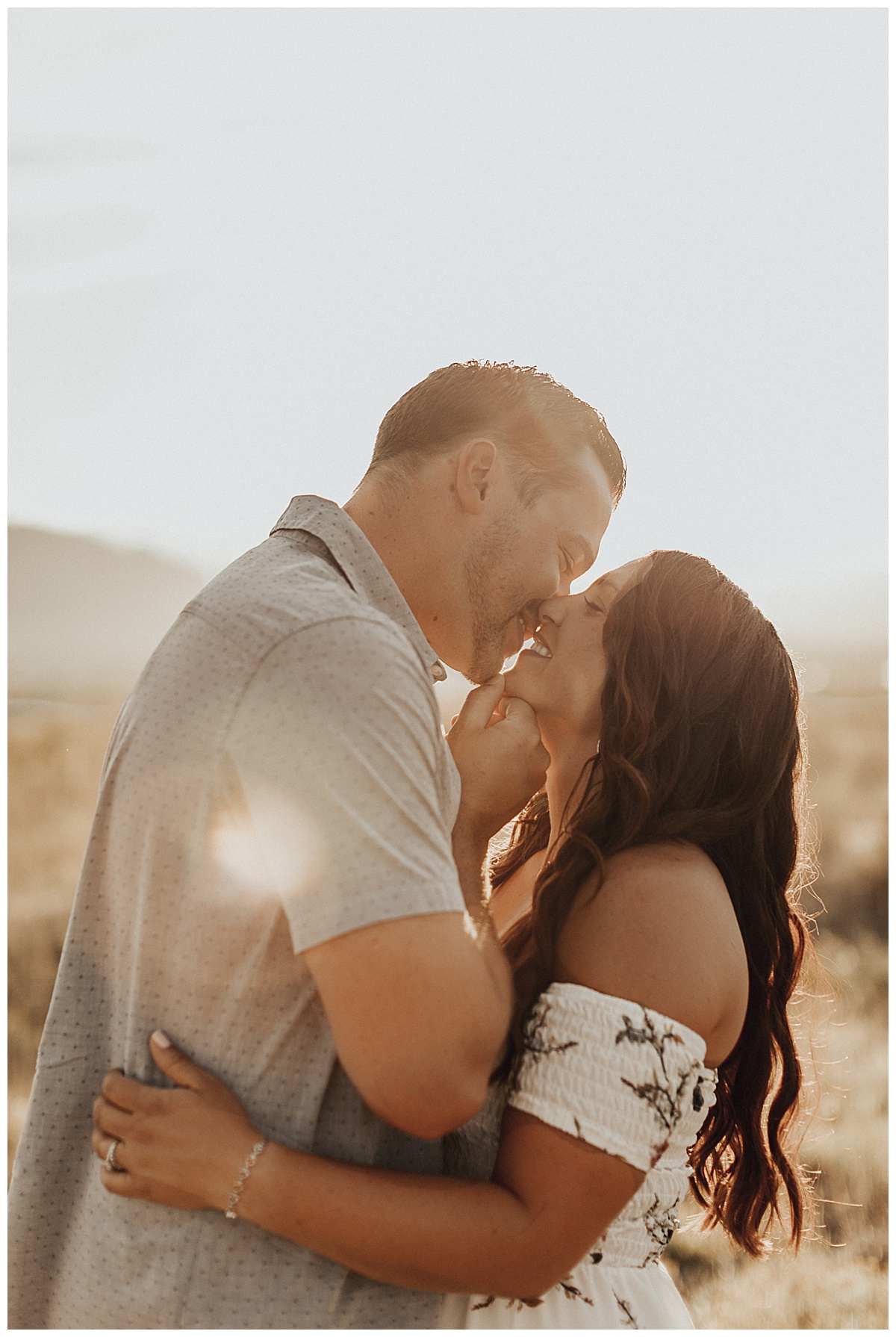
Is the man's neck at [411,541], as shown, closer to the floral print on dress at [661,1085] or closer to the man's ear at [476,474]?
the man's ear at [476,474]

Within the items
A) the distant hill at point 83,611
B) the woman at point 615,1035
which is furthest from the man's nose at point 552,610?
the distant hill at point 83,611

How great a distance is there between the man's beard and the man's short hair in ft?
0.40

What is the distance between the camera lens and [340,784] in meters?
1.60

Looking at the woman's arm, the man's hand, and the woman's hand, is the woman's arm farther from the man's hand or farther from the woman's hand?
the man's hand

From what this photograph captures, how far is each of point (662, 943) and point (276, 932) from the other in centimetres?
80

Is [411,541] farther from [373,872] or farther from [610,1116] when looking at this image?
[610,1116]

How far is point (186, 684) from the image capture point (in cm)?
179

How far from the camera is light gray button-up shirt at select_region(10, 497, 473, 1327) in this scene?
63.6 inches

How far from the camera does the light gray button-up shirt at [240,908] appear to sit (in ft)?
5.30

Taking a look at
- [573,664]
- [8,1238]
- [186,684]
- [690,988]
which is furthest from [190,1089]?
[573,664]

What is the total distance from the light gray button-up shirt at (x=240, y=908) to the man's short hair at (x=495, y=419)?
69 cm

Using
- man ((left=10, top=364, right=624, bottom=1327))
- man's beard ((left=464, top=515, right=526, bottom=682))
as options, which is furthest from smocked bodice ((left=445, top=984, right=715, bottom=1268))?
man's beard ((left=464, top=515, right=526, bottom=682))

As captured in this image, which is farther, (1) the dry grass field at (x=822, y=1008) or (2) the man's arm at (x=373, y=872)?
(1) the dry grass field at (x=822, y=1008)

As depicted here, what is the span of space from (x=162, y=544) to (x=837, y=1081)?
153 ft
